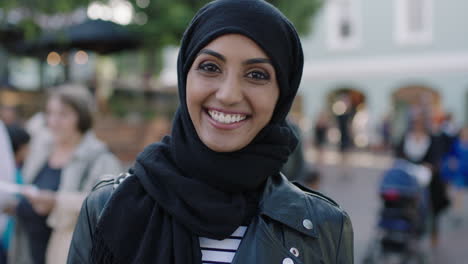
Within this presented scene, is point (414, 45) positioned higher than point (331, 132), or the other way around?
point (414, 45)

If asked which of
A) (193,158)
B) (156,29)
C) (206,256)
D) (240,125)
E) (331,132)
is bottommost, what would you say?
(331,132)

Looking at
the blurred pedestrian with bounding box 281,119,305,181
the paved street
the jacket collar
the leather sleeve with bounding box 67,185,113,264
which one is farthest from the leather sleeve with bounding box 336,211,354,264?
the paved street

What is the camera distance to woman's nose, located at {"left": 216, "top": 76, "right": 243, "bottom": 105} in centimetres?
159

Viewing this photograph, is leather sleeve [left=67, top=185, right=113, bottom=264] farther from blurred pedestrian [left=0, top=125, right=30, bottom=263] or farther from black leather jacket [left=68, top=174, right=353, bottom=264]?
blurred pedestrian [left=0, top=125, right=30, bottom=263]

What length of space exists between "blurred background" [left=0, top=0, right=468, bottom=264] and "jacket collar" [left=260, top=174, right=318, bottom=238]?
95.1 inches

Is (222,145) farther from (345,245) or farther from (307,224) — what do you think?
(345,245)

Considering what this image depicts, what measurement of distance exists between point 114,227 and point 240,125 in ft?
1.69

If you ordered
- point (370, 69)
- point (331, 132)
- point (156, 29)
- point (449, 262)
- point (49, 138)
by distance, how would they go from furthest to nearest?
point (370, 69), point (331, 132), point (156, 29), point (449, 262), point (49, 138)

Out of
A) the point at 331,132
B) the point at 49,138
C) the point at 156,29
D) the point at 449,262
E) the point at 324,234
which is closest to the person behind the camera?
the point at 324,234

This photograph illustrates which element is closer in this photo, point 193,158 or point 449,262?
point 193,158

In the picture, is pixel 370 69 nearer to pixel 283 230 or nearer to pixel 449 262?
pixel 449 262

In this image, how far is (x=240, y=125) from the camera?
1645 millimetres

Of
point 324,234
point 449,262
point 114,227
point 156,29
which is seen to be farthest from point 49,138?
point 156,29

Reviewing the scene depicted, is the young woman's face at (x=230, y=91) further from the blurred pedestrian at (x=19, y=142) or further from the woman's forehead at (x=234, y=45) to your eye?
the blurred pedestrian at (x=19, y=142)
